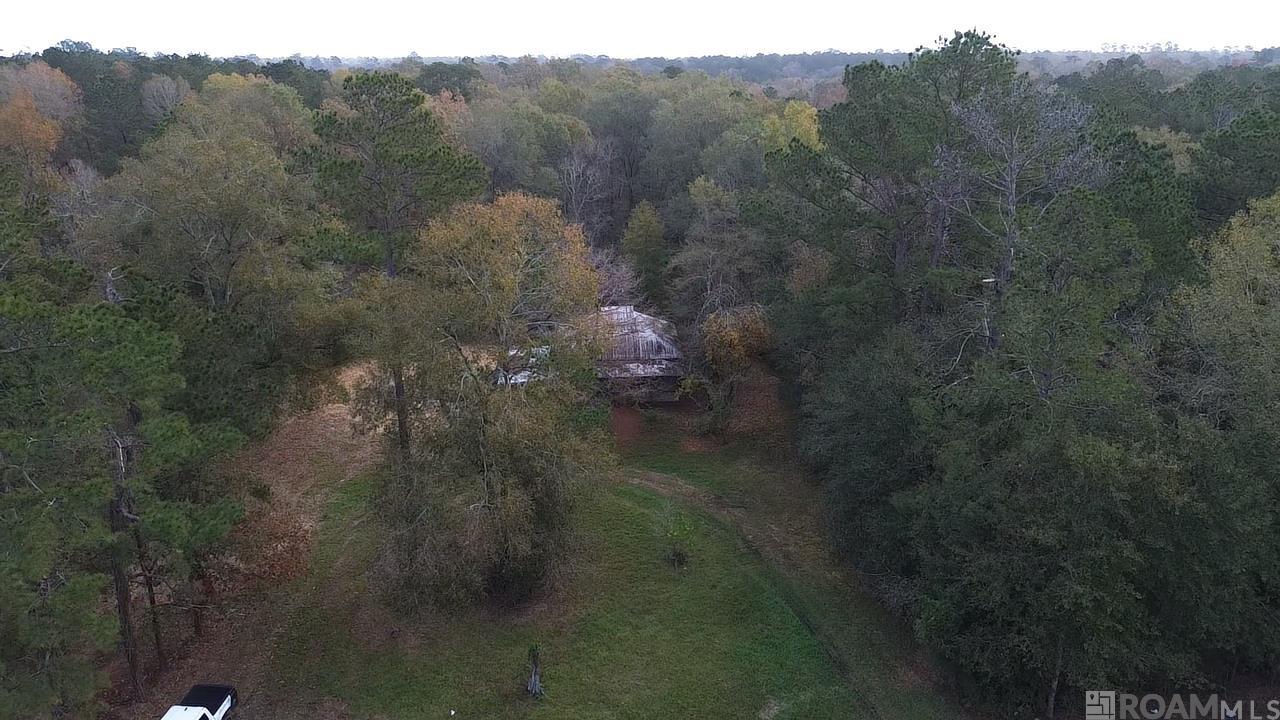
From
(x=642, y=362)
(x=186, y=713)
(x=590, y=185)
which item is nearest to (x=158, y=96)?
(x=590, y=185)

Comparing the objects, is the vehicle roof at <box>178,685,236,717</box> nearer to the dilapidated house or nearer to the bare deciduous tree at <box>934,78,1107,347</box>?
the dilapidated house

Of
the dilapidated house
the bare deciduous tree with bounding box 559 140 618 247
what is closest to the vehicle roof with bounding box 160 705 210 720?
the dilapidated house

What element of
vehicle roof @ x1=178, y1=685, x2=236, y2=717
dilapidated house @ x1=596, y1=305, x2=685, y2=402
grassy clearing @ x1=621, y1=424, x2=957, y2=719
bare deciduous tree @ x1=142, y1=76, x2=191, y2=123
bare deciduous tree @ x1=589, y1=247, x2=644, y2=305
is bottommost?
grassy clearing @ x1=621, y1=424, x2=957, y2=719

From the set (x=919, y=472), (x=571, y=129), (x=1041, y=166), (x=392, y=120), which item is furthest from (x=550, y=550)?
(x=571, y=129)

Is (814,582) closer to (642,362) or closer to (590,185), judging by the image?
(642,362)

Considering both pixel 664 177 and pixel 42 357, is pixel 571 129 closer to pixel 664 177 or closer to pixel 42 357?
pixel 664 177

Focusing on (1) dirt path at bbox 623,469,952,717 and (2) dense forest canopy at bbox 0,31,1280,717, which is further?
(1) dirt path at bbox 623,469,952,717
